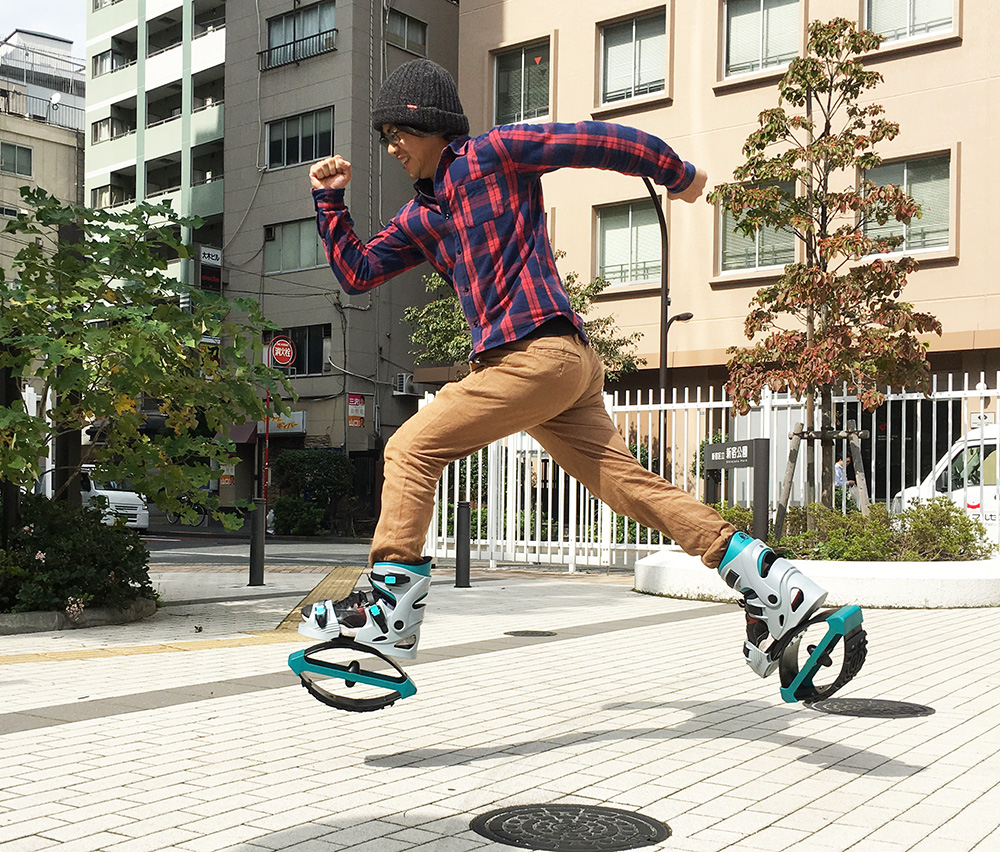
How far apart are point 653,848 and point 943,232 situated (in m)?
20.6

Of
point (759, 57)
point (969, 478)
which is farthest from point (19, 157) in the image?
point (969, 478)

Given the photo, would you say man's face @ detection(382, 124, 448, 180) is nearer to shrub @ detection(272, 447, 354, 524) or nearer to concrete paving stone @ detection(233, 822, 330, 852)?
concrete paving stone @ detection(233, 822, 330, 852)

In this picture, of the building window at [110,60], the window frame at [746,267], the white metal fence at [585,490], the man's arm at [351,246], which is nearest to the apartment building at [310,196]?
the window frame at [746,267]

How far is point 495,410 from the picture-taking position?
367 cm

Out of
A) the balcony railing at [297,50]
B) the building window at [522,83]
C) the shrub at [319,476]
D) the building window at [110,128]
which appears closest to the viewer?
the building window at [522,83]

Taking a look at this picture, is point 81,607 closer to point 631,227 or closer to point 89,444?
point 89,444

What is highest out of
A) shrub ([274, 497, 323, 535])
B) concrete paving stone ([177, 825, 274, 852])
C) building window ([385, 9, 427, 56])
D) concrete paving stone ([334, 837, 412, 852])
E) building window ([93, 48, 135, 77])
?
building window ([93, 48, 135, 77])

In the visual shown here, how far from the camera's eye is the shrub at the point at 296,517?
97.7 ft

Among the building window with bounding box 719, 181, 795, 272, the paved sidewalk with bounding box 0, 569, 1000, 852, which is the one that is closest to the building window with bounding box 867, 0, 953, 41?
the building window with bounding box 719, 181, 795, 272

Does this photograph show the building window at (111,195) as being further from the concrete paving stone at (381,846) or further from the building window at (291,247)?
the concrete paving stone at (381,846)

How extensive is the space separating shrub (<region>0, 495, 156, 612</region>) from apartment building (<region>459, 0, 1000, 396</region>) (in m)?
16.3

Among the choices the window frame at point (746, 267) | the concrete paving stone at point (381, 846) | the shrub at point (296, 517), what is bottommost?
the shrub at point (296, 517)

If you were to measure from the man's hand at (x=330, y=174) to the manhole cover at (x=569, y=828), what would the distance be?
2.13m

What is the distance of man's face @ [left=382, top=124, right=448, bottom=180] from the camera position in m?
3.85
